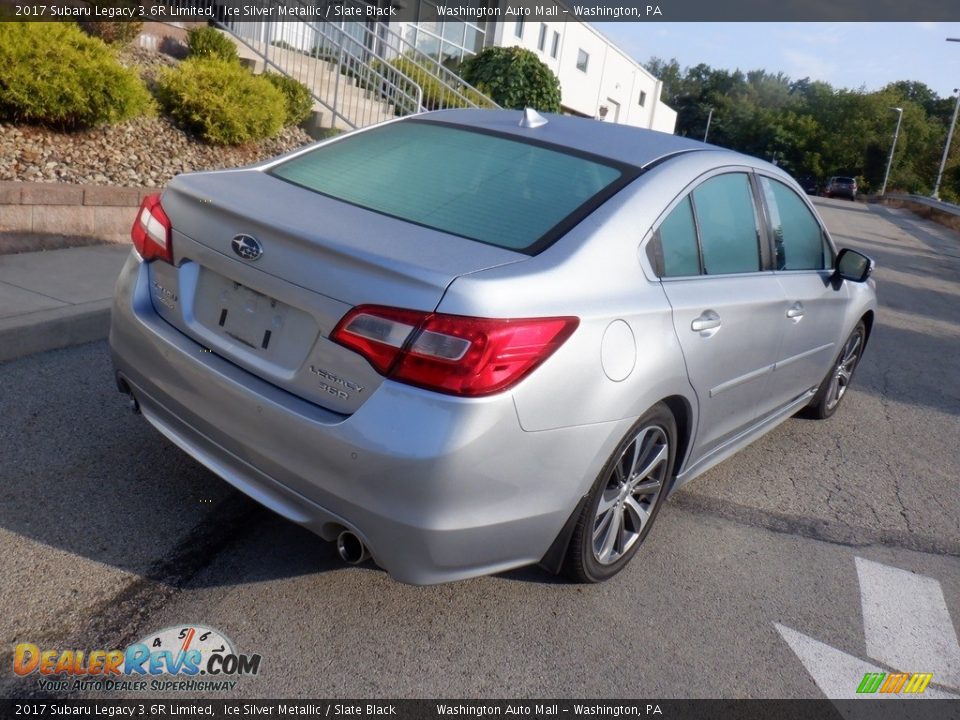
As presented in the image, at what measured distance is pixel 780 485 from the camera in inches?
193

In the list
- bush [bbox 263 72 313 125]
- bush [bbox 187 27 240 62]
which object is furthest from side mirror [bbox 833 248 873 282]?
bush [bbox 187 27 240 62]

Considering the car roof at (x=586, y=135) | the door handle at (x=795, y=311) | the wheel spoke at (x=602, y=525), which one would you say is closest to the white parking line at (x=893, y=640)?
the wheel spoke at (x=602, y=525)

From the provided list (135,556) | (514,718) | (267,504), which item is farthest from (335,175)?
(514,718)

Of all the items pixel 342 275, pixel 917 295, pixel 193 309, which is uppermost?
pixel 342 275

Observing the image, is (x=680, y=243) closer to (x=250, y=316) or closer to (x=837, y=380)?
(x=250, y=316)

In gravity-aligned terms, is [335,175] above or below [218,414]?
above

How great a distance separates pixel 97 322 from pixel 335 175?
99.3 inches

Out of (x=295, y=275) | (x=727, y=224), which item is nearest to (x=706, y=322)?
(x=727, y=224)

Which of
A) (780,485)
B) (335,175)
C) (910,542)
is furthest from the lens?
(780,485)

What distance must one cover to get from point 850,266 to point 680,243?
2042 mm

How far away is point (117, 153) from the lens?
335 inches

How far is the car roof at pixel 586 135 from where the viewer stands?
12.3ft

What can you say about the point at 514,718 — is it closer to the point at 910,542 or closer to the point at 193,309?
the point at 193,309

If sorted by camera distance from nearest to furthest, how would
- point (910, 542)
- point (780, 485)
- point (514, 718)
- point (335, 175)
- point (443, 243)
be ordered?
1. point (514, 718)
2. point (443, 243)
3. point (335, 175)
4. point (910, 542)
5. point (780, 485)
